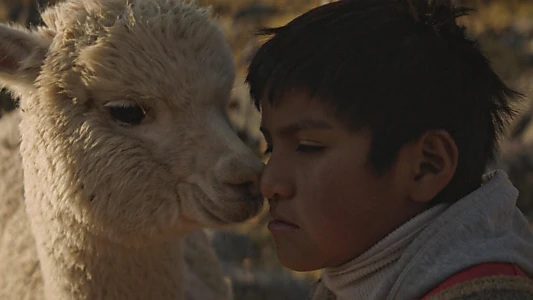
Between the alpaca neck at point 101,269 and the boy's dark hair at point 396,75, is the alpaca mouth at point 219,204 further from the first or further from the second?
the boy's dark hair at point 396,75

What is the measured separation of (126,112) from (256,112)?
5.46 meters

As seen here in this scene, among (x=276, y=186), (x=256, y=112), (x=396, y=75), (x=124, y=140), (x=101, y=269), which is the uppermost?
(x=396, y=75)

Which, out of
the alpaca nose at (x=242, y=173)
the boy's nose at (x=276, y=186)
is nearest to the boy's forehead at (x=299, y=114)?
the boy's nose at (x=276, y=186)

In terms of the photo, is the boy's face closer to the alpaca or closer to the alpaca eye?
the alpaca

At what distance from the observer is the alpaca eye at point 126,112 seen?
2365 millimetres

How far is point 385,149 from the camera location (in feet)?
5.80

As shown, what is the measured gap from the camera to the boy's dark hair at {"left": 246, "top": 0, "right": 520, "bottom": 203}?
177 centimetres

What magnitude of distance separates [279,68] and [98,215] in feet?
2.78

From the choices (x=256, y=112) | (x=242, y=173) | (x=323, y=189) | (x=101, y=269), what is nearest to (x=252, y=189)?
(x=242, y=173)

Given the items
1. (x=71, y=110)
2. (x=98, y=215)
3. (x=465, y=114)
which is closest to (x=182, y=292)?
(x=98, y=215)

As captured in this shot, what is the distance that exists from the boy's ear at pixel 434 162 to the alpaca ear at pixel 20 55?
1.37 metres

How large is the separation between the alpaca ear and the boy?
1.01m

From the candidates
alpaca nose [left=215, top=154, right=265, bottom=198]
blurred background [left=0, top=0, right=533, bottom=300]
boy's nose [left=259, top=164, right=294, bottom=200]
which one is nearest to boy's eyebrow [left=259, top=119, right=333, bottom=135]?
boy's nose [left=259, top=164, right=294, bottom=200]

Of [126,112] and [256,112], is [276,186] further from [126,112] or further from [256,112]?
[256,112]
